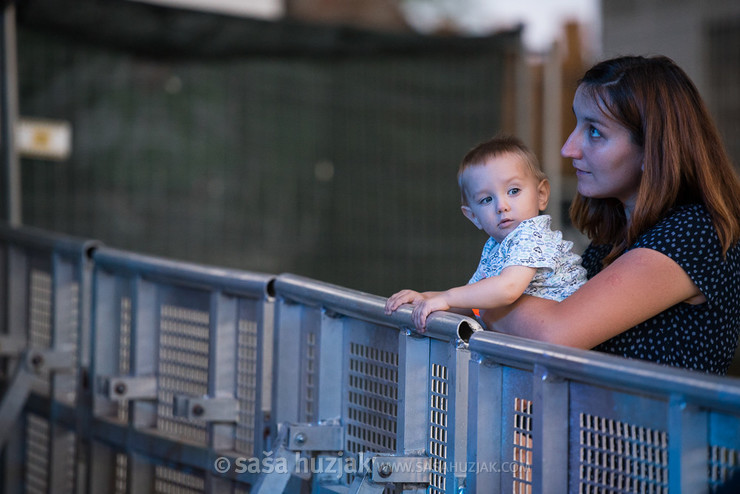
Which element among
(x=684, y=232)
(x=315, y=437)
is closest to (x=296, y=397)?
(x=315, y=437)

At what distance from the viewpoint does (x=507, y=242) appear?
221cm

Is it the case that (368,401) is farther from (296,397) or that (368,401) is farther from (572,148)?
(572,148)

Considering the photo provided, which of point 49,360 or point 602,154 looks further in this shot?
point 49,360

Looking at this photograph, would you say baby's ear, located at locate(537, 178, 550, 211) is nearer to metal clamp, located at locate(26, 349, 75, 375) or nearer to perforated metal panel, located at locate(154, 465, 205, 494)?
perforated metal panel, located at locate(154, 465, 205, 494)

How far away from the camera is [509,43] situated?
8047 mm

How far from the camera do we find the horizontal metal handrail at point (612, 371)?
1392 millimetres

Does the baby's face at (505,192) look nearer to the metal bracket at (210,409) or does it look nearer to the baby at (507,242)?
the baby at (507,242)

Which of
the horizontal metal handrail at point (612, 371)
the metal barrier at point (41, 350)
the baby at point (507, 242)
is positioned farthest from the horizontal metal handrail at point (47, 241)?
the horizontal metal handrail at point (612, 371)

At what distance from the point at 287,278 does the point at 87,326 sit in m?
1.46

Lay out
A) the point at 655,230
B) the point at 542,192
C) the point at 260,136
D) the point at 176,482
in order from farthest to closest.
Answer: the point at 260,136 < the point at 176,482 < the point at 542,192 < the point at 655,230

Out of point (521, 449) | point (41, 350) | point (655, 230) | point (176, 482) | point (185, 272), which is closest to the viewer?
point (521, 449)

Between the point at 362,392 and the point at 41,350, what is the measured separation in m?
1.94

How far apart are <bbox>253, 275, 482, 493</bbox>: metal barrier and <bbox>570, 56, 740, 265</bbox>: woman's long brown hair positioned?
47cm

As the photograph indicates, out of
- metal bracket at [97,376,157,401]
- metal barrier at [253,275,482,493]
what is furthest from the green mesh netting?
metal barrier at [253,275,482,493]
